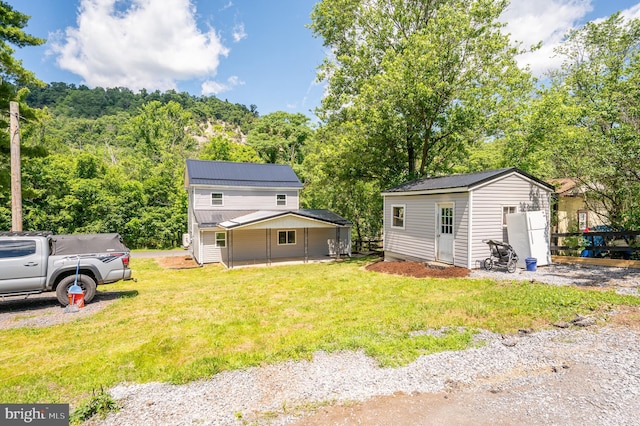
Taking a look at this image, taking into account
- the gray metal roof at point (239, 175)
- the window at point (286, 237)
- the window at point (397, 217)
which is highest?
the gray metal roof at point (239, 175)

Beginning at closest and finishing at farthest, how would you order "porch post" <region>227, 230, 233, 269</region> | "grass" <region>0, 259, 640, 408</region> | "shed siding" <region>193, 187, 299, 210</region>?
"grass" <region>0, 259, 640, 408</region>
"porch post" <region>227, 230, 233, 269</region>
"shed siding" <region>193, 187, 299, 210</region>

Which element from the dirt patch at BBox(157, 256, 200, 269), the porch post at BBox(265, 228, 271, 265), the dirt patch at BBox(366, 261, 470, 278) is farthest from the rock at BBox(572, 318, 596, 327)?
the dirt patch at BBox(157, 256, 200, 269)

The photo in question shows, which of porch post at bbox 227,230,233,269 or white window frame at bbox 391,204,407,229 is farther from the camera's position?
porch post at bbox 227,230,233,269

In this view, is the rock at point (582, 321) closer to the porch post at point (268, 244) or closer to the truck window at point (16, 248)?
the truck window at point (16, 248)

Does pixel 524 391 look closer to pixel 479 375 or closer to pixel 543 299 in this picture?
pixel 479 375

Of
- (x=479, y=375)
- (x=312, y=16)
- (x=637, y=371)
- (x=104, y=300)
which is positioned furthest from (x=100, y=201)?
(x=637, y=371)

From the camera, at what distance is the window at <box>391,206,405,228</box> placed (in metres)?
15.4

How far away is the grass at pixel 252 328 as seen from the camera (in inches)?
192

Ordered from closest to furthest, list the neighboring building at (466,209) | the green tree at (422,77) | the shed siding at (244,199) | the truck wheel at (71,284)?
the truck wheel at (71,284), the neighboring building at (466,209), the green tree at (422,77), the shed siding at (244,199)

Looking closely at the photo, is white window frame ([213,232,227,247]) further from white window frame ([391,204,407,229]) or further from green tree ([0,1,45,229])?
white window frame ([391,204,407,229])

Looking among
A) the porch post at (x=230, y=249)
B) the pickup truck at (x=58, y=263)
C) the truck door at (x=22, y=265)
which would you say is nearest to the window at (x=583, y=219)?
the porch post at (x=230, y=249)

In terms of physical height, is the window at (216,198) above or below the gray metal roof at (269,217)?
above

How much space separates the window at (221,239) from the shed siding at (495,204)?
45.9 feet

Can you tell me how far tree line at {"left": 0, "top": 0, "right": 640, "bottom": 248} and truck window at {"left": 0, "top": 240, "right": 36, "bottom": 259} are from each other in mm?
6322
